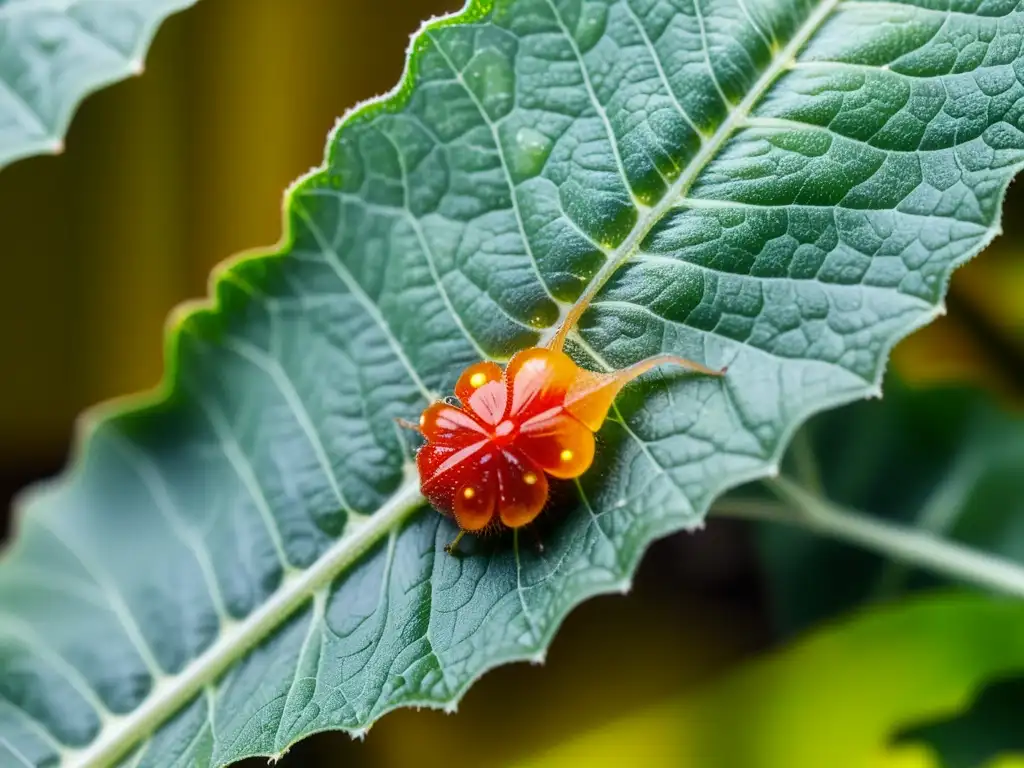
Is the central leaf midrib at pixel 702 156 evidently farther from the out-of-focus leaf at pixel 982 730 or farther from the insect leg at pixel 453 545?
the out-of-focus leaf at pixel 982 730

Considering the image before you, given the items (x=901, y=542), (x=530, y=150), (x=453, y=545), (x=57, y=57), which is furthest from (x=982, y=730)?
(x=57, y=57)

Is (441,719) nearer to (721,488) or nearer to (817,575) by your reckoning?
(817,575)

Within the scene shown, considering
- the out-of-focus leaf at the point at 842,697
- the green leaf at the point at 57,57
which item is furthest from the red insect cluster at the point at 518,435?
the out-of-focus leaf at the point at 842,697

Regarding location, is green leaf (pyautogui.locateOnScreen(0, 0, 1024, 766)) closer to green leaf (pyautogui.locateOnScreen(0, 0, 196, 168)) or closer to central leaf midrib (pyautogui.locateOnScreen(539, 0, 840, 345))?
central leaf midrib (pyautogui.locateOnScreen(539, 0, 840, 345))

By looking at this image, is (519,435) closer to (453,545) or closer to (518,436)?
(518,436)

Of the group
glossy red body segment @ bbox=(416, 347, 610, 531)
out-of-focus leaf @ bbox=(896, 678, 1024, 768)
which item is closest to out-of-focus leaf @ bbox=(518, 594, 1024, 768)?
out-of-focus leaf @ bbox=(896, 678, 1024, 768)

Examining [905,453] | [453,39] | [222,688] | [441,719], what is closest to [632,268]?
[453,39]

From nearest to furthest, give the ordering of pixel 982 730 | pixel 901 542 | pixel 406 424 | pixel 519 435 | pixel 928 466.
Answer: pixel 519 435 → pixel 406 424 → pixel 901 542 → pixel 982 730 → pixel 928 466
